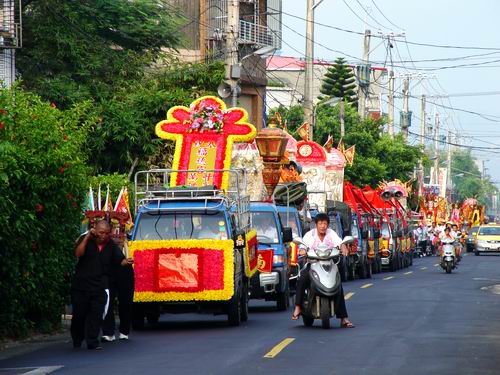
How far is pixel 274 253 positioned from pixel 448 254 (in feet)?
67.7

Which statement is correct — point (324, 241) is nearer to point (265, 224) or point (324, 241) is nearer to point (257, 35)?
point (265, 224)

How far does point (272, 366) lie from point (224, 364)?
0.62 m

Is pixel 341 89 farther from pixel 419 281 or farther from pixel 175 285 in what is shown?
pixel 175 285

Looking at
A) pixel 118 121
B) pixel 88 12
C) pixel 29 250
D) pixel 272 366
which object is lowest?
pixel 272 366

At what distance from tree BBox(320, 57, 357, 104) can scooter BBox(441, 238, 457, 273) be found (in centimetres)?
4324

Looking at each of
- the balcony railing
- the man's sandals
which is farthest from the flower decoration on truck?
the balcony railing

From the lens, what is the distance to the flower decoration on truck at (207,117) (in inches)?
1121

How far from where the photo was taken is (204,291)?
20.7 meters

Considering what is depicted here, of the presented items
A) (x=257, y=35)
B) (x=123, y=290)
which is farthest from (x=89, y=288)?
(x=257, y=35)

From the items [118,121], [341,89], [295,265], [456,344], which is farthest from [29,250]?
[341,89]

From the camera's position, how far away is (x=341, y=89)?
89.3 meters

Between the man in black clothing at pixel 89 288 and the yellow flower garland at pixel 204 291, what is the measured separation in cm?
217

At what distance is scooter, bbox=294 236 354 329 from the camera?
803 inches

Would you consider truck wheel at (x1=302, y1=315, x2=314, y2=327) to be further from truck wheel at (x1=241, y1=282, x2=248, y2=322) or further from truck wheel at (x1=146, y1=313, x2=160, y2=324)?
truck wheel at (x1=146, y1=313, x2=160, y2=324)
